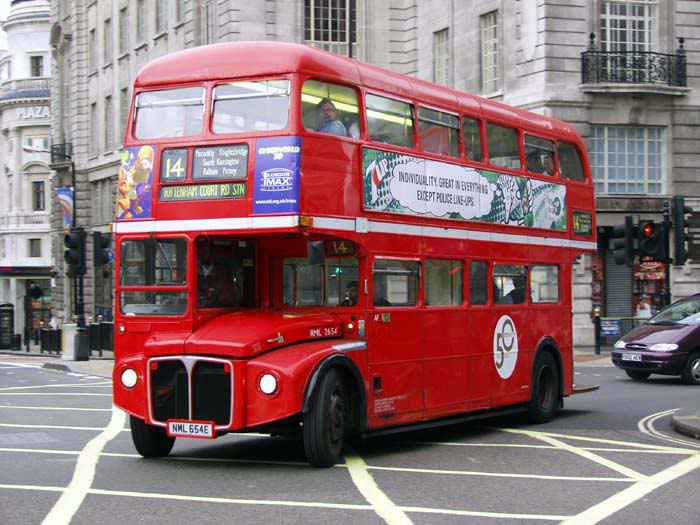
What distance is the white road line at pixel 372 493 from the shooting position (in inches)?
367

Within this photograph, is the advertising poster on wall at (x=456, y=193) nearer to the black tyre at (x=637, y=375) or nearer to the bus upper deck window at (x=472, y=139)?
the bus upper deck window at (x=472, y=139)

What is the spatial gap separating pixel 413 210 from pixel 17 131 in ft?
231

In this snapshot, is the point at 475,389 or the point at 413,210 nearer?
the point at 413,210

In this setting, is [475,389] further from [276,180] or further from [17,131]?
[17,131]

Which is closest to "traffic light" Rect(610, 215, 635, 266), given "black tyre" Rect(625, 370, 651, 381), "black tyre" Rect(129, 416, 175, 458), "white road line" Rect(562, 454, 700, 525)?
"black tyre" Rect(625, 370, 651, 381)

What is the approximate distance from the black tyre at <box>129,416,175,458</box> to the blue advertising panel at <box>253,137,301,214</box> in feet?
8.42

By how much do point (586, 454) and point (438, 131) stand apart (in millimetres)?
4050

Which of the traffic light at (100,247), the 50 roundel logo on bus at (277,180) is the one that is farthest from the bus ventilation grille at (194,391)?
the traffic light at (100,247)

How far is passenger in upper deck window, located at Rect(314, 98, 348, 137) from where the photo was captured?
1248 centimetres

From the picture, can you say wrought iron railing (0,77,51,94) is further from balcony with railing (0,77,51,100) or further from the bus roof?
the bus roof

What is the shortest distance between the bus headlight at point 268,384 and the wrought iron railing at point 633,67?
25982 mm

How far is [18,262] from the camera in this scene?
79062 millimetres

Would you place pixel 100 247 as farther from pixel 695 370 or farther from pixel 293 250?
pixel 293 250

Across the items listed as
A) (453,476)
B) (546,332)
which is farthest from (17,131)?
(453,476)
